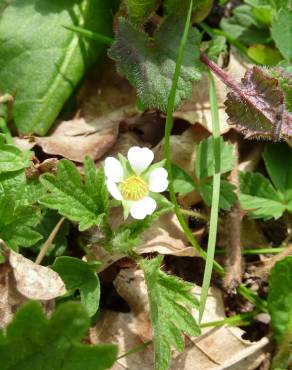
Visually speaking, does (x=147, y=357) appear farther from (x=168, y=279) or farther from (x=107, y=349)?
(x=107, y=349)

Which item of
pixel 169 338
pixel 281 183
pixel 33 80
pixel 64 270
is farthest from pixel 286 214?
pixel 33 80

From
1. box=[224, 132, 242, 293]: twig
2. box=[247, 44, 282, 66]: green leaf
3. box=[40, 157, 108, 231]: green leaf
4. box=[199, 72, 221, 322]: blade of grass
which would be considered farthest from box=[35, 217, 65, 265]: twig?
box=[247, 44, 282, 66]: green leaf

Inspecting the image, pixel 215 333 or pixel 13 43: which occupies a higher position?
pixel 13 43

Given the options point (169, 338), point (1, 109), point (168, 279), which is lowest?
point (169, 338)

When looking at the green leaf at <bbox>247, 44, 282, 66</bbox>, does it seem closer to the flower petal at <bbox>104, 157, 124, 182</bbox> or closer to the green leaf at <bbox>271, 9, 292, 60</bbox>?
the green leaf at <bbox>271, 9, 292, 60</bbox>

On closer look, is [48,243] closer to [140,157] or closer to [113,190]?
[113,190]

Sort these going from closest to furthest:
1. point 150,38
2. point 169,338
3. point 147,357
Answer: point 169,338 → point 147,357 → point 150,38

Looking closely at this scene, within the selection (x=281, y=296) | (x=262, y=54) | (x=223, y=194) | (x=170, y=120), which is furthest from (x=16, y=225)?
(x=262, y=54)
